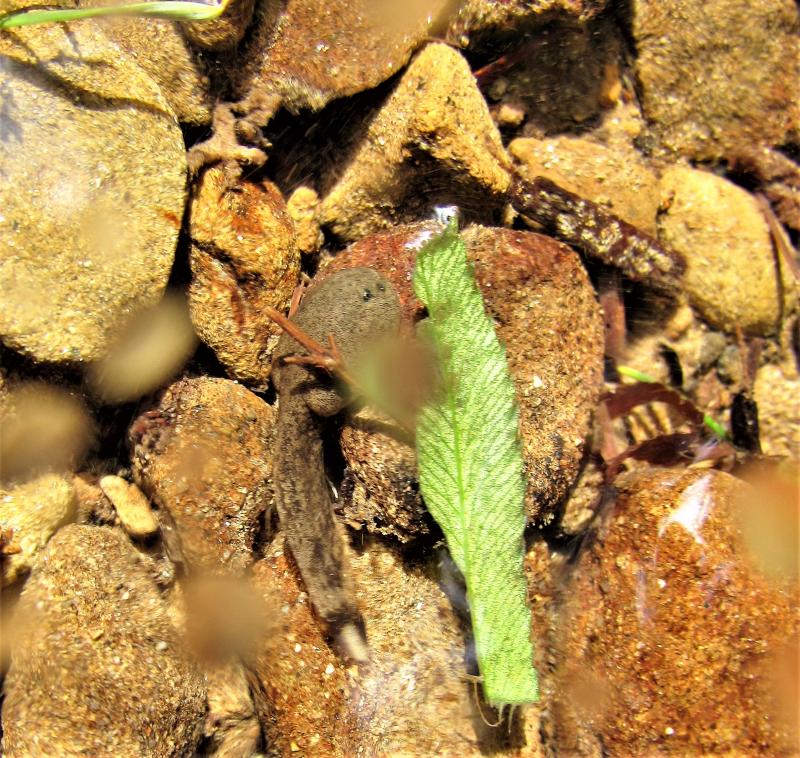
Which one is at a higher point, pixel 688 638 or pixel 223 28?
pixel 223 28

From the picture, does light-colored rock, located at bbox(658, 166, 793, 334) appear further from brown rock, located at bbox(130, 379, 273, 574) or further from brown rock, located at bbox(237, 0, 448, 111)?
brown rock, located at bbox(130, 379, 273, 574)

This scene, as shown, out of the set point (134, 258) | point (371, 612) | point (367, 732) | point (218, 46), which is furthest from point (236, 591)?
point (218, 46)

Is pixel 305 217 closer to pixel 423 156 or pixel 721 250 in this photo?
pixel 423 156

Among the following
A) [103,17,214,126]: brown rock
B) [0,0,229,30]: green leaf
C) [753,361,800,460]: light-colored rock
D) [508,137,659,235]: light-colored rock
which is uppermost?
[0,0,229,30]: green leaf

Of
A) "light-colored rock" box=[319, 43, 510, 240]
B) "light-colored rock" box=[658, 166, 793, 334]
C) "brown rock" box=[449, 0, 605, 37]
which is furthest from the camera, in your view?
"light-colored rock" box=[658, 166, 793, 334]

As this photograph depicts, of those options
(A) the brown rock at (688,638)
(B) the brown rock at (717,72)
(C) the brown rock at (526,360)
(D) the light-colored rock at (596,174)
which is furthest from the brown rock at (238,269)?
(B) the brown rock at (717,72)

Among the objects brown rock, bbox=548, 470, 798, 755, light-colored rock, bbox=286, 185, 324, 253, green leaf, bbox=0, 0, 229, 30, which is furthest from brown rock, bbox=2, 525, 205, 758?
green leaf, bbox=0, 0, 229, 30

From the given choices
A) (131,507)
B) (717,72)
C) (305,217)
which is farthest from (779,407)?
(131,507)

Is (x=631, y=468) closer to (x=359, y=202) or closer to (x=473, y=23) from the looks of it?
(x=359, y=202)
